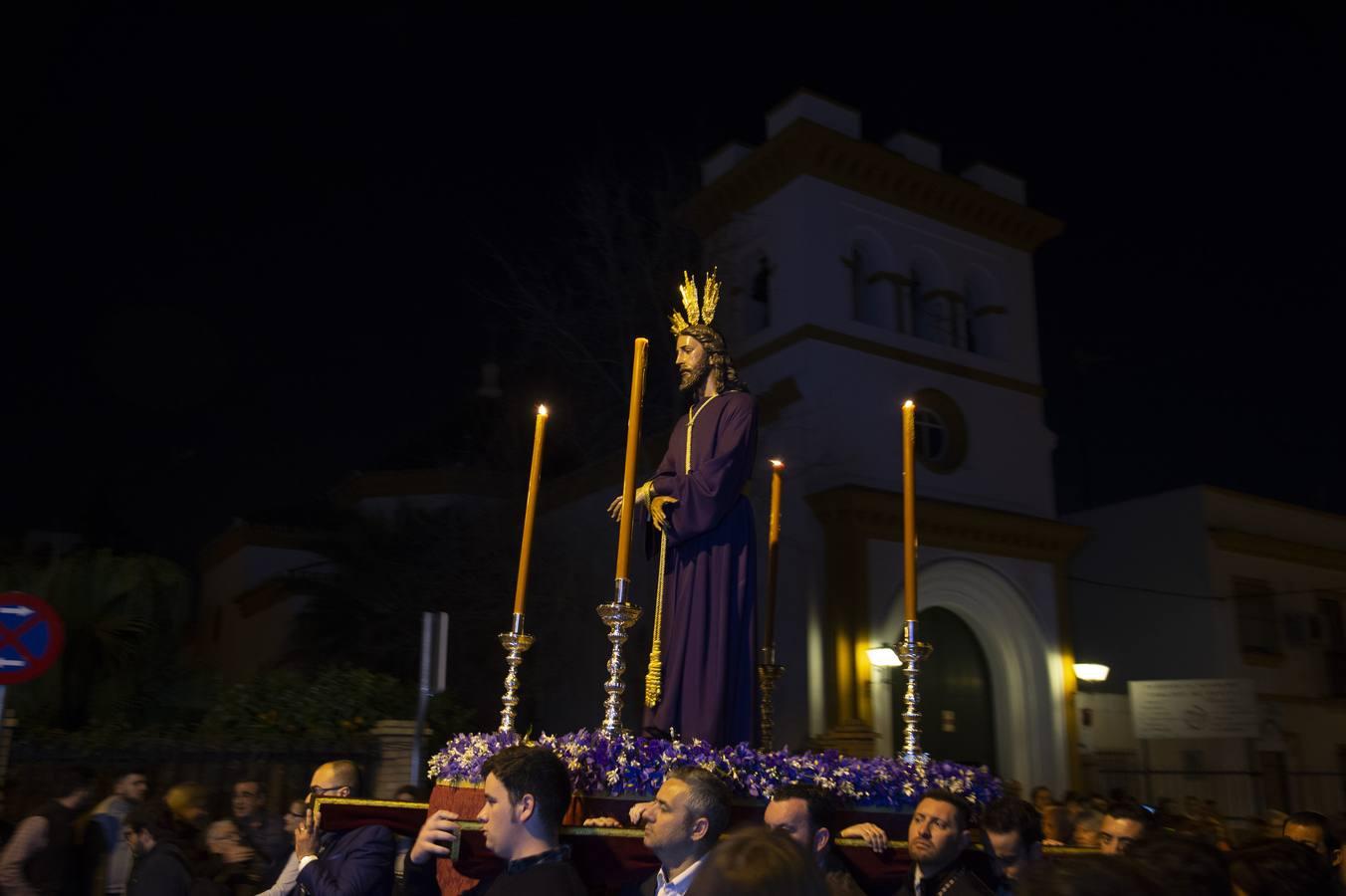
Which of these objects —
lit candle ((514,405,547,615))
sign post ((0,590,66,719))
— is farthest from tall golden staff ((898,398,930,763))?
sign post ((0,590,66,719))

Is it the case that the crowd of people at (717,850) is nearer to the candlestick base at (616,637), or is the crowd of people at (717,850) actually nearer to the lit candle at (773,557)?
the candlestick base at (616,637)

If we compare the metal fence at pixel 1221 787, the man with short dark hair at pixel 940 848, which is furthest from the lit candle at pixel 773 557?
the metal fence at pixel 1221 787

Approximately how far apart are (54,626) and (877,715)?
11.8 m

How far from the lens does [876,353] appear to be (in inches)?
770

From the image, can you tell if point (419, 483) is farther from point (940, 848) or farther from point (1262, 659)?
point (940, 848)

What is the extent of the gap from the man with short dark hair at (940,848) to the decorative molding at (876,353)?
591 inches

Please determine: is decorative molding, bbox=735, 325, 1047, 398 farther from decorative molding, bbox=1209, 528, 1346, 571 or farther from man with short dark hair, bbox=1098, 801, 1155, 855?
man with short dark hair, bbox=1098, 801, 1155, 855

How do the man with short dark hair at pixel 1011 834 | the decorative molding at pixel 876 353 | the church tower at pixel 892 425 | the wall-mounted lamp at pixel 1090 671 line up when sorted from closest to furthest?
the man with short dark hair at pixel 1011 834
the church tower at pixel 892 425
the wall-mounted lamp at pixel 1090 671
the decorative molding at pixel 876 353

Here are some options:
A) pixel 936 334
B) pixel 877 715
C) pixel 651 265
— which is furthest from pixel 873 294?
pixel 877 715

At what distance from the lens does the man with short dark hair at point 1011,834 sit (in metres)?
4.89

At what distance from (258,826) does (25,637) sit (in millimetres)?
2089

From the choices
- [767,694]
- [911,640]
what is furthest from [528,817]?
[767,694]

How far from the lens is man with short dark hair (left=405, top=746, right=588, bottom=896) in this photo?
139 inches

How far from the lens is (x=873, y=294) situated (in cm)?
2061
